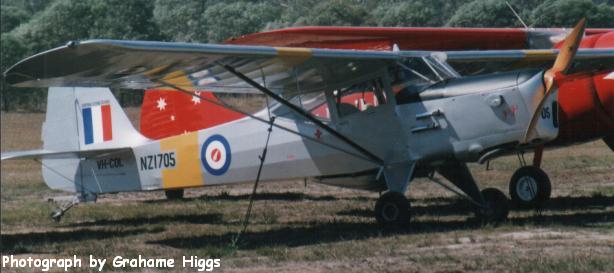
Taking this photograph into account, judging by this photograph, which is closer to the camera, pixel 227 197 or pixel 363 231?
pixel 363 231

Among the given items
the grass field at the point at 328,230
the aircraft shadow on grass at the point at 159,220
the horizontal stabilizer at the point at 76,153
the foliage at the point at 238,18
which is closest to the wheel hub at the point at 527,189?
the grass field at the point at 328,230

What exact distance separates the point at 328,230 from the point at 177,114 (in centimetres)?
364

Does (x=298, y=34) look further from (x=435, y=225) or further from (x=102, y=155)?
(x=435, y=225)

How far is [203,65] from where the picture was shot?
33.2ft

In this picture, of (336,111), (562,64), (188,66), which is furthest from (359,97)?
(562,64)

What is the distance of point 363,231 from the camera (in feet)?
34.0

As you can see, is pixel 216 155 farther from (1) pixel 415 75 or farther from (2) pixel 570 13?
(2) pixel 570 13

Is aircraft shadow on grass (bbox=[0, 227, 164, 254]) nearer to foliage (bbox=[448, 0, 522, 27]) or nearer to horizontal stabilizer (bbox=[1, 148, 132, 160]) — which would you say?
horizontal stabilizer (bbox=[1, 148, 132, 160])

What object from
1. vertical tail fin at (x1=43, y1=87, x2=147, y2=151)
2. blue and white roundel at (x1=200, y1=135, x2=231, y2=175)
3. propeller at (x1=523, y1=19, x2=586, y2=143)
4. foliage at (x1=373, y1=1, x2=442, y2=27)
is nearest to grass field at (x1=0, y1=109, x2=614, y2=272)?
blue and white roundel at (x1=200, y1=135, x2=231, y2=175)

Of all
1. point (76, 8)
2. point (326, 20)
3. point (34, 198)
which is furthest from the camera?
point (76, 8)

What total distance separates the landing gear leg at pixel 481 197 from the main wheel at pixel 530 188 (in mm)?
1645

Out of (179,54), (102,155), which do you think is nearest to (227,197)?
(102,155)

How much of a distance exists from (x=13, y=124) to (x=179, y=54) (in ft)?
96.1

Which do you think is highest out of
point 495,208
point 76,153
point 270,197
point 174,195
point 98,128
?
point 98,128
